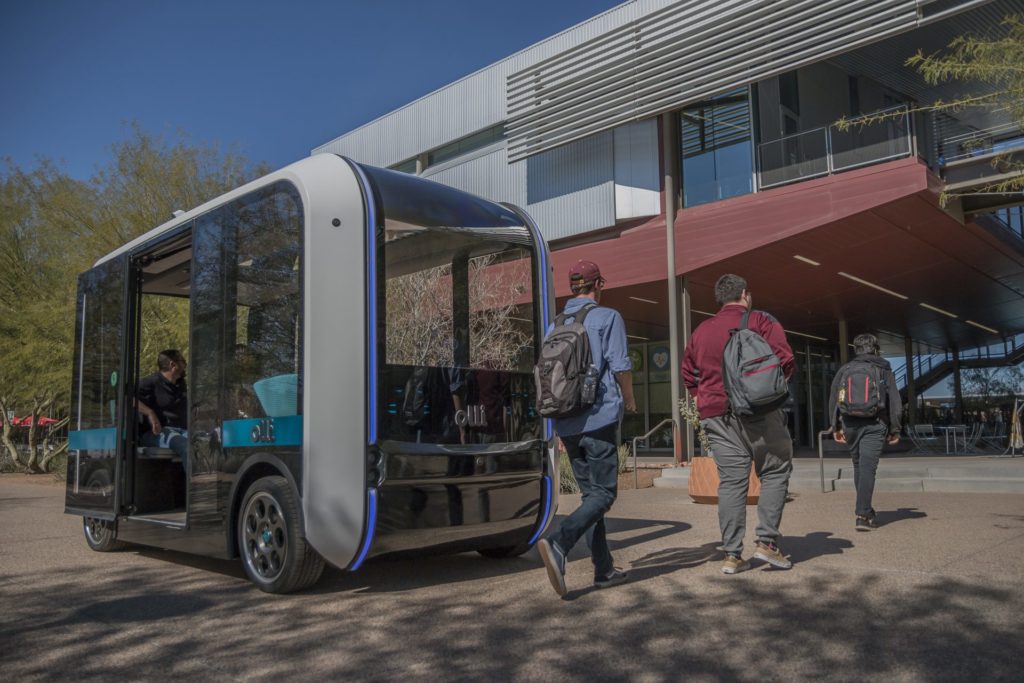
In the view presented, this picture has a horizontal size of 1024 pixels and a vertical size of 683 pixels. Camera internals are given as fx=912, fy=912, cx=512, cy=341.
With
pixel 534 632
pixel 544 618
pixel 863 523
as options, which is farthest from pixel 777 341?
pixel 863 523

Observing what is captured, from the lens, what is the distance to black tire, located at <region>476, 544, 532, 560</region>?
643 cm

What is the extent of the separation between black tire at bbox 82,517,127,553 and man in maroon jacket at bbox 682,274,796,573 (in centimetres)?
473

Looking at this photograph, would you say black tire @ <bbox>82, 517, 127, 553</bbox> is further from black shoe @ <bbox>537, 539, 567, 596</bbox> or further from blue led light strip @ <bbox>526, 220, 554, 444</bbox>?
black shoe @ <bbox>537, 539, 567, 596</bbox>

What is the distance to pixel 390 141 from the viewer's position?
2597 centimetres

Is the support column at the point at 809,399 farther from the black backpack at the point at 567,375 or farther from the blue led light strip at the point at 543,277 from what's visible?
the black backpack at the point at 567,375

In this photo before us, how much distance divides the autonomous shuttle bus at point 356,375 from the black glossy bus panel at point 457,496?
0.04ft

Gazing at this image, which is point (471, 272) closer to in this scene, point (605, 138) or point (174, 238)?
point (174, 238)

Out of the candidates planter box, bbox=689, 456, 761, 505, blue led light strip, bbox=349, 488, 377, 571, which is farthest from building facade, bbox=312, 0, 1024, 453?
blue led light strip, bbox=349, 488, 377, 571

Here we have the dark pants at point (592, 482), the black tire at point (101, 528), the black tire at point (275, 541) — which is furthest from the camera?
the black tire at point (101, 528)

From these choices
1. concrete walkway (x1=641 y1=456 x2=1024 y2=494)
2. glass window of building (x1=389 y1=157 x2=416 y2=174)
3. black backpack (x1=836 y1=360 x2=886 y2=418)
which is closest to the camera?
black backpack (x1=836 y1=360 x2=886 y2=418)

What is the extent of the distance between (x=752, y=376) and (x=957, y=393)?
30537 mm

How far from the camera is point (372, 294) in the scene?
17.2 feet

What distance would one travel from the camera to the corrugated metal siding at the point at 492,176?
71.4 ft

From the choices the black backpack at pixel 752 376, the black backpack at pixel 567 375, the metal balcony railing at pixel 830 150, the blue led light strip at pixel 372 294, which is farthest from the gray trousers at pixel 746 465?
the metal balcony railing at pixel 830 150
